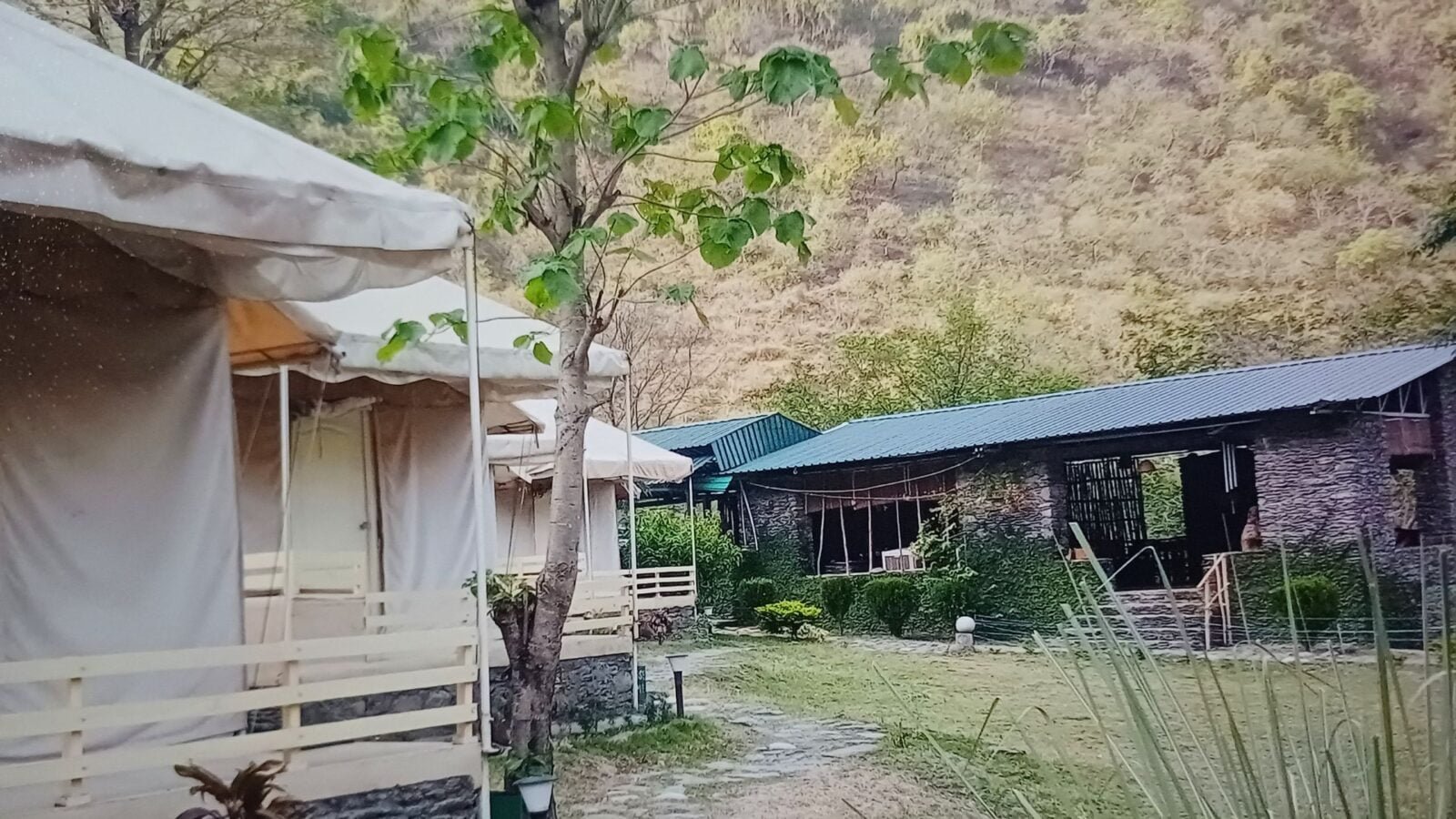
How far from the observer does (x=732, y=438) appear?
3900 mm

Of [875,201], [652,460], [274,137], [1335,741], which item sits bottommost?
[1335,741]

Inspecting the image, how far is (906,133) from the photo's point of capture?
11.7 ft

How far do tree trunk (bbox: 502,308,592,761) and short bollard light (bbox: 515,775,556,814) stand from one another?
59 cm

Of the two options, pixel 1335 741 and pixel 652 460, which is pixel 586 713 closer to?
pixel 652 460

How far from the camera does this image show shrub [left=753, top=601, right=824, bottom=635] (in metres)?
3.62

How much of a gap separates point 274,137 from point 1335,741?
6.73ft

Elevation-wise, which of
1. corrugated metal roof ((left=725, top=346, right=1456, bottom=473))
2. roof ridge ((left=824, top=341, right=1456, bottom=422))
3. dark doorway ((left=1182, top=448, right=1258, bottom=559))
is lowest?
dark doorway ((left=1182, top=448, right=1258, bottom=559))

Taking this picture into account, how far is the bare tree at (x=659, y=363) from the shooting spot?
145 inches

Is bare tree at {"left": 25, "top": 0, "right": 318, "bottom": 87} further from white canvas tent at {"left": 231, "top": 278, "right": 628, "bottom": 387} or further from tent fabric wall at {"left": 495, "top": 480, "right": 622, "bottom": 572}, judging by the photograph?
tent fabric wall at {"left": 495, "top": 480, "right": 622, "bottom": 572}

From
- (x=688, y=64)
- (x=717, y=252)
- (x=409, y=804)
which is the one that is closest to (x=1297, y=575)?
(x=717, y=252)

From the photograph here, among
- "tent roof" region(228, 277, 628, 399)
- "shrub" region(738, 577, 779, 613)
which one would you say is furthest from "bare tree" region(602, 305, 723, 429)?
"shrub" region(738, 577, 779, 613)

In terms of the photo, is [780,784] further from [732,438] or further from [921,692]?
[732,438]

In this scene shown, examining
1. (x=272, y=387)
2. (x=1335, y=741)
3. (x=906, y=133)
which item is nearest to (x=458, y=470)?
(x=272, y=387)

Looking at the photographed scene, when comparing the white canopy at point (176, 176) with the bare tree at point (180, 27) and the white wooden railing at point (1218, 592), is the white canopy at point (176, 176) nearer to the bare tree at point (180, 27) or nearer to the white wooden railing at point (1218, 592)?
the bare tree at point (180, 27)
